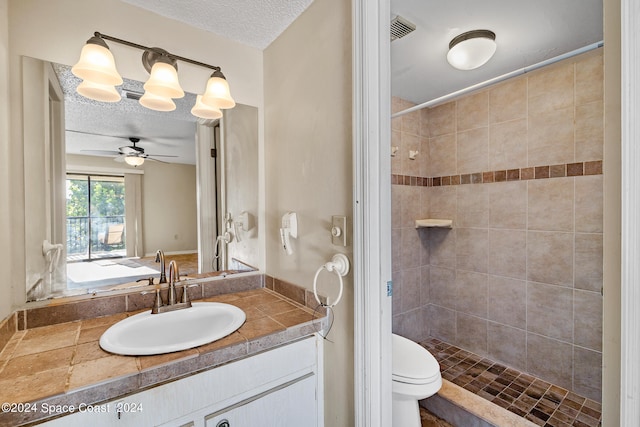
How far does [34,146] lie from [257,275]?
1105mm

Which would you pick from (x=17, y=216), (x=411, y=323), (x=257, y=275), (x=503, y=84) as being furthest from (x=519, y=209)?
(x=17, y=216)

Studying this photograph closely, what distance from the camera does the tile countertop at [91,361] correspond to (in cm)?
67

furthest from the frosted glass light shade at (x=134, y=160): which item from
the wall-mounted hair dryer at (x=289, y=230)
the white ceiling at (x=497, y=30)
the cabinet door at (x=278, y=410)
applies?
the white ceiling at (x=497, y=30)

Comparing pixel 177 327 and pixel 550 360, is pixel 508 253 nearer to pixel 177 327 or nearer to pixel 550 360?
pixel 550 360

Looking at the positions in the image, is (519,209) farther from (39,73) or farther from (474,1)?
(39,73)

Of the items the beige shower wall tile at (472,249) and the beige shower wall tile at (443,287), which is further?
the beige shower wall tile at (443,287)

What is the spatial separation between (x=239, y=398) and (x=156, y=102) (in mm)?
1313

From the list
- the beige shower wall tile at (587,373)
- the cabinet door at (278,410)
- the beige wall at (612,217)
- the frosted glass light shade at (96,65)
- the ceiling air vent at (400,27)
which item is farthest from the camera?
the beige shower wall tile at (587,373)

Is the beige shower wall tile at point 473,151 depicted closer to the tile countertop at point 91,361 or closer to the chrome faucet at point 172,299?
the tile countertop at point 91,361

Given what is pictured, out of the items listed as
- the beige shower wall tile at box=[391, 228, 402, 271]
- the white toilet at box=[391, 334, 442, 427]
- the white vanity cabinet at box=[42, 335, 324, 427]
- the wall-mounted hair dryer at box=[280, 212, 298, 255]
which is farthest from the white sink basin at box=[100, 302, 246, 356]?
the beige shower wall tile at box=[391, 228, 402, 271]

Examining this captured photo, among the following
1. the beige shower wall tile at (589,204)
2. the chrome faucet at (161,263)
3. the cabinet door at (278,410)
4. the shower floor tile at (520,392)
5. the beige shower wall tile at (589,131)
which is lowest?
the shower floor tile at (520,392)

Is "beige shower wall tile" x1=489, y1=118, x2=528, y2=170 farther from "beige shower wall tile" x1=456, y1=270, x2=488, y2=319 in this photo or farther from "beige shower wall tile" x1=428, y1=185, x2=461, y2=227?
"beige shower wall tile" x1=456, y1=270, x2=488, y2=319

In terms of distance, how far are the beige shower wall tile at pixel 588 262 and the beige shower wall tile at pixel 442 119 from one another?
→ 1.25 metres

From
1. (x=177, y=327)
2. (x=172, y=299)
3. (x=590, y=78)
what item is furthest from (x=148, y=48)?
(x=590, y=78)
